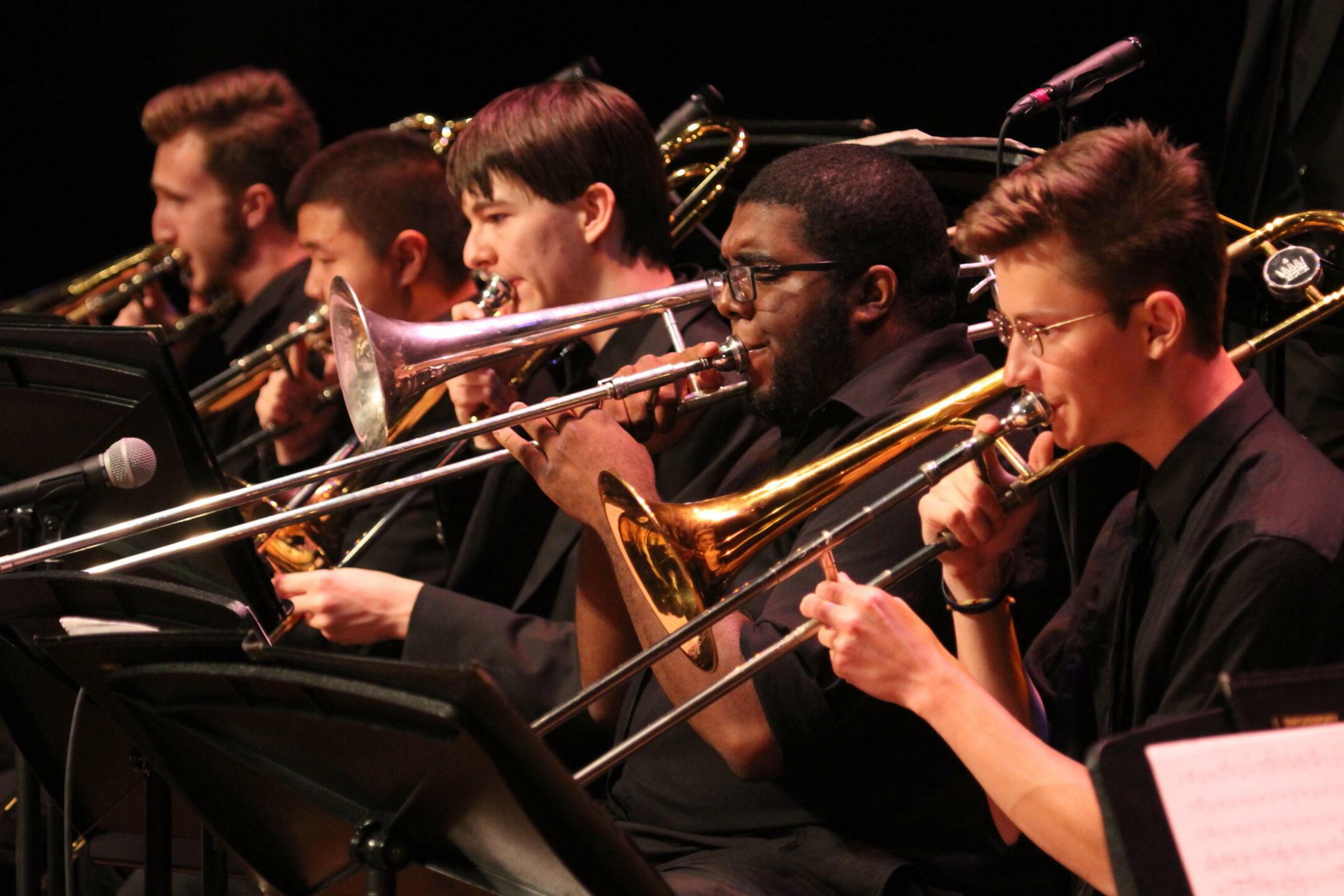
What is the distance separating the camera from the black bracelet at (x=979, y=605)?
2.11 m

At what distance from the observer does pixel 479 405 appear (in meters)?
3.10

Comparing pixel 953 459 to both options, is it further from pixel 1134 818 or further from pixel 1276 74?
pixel 1276 74

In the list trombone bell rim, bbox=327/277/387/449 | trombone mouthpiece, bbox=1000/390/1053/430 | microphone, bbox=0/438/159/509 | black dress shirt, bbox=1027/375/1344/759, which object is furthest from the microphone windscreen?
black dress shirt, bbox=1027/375/1344/759

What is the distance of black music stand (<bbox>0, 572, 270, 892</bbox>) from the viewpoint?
1987mm

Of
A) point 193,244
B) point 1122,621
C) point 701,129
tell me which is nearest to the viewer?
point 1122,621

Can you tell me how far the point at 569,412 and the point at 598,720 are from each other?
67 centimetres

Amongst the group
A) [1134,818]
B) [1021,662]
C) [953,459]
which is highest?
[953,459]

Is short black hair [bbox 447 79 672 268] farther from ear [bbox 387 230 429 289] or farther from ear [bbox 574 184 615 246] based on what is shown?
ear [bbox 387 230 429 289]

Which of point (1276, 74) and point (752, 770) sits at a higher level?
point (1276, 74)

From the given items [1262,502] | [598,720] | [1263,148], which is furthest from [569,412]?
[1263,148]

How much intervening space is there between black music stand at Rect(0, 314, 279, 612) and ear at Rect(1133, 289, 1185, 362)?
1.51 m

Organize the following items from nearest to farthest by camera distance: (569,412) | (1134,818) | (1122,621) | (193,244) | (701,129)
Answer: (1134,818) < (1122,621) < (569,412) < (701,129) < (193,244)

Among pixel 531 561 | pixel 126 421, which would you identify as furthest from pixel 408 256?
→ pixel 126 421

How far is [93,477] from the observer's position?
2.27 metres
